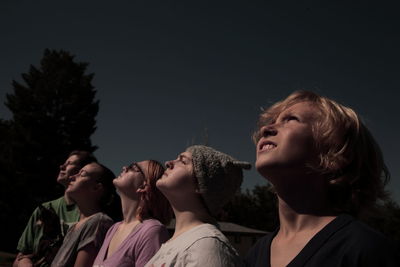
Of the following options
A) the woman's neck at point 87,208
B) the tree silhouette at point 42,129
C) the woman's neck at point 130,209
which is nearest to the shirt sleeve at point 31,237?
→ the woman's neck at point 87,208

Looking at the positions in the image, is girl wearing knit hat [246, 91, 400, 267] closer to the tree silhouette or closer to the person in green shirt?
the person in green shirt

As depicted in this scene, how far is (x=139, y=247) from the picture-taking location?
332cm

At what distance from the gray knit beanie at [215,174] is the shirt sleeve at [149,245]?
679mm

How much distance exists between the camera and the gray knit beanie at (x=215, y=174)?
2941 millimetres

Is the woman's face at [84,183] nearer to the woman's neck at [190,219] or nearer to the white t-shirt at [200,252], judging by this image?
the woman's neck at [190,219]

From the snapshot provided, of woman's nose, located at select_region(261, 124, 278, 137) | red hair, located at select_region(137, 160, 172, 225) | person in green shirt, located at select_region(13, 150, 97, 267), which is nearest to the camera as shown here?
woman's nose, located at select_region(261, 124, 278, 137)

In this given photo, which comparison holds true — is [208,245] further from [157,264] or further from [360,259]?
[360,259]

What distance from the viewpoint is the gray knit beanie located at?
294 centimetres

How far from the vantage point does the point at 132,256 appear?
10.8 ft

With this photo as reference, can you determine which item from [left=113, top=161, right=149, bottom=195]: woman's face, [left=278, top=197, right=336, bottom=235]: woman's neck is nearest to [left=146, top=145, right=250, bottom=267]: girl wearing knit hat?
[left=278, top=197, right=336, bottom=235]: woman's neck

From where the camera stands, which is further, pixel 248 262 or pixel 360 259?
pixel 248 262

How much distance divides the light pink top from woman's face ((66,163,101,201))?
1.16m

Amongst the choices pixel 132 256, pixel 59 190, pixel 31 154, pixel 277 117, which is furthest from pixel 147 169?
pixel 31 154

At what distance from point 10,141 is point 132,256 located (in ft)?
102
